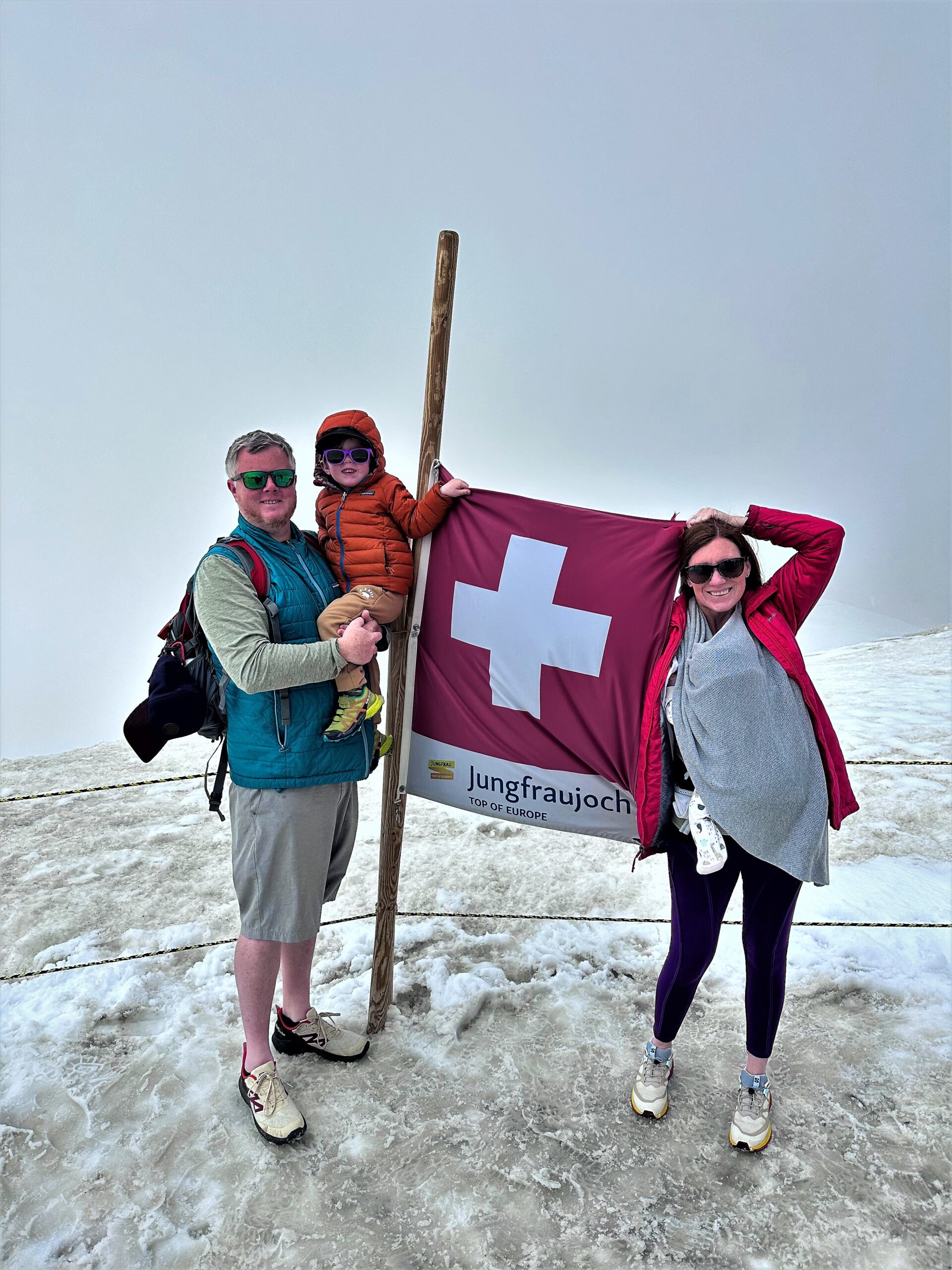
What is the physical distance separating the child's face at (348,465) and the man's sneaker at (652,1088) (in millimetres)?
1807

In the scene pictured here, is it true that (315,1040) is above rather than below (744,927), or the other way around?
below

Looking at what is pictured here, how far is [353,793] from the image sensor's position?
2.20m

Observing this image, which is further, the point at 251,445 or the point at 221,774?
the point at 221,774

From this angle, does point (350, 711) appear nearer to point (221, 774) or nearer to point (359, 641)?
point (359, 641)

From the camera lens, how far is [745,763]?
1841mm

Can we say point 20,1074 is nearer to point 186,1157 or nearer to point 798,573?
A: point 186,1157

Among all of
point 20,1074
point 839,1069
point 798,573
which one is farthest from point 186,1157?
point 798,573

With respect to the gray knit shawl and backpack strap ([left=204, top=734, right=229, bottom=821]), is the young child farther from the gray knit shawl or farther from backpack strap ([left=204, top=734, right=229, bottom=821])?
the gray knit shawl

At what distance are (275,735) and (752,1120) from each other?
1.62m

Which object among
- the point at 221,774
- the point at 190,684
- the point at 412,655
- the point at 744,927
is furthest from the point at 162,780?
the point at 744,927

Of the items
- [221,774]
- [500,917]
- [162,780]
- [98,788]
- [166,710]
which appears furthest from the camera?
[500,917]

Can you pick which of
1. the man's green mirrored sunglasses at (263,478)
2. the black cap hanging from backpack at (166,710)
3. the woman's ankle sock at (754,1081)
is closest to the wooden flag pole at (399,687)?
the man's green mirrored sunglasses at (263,478)

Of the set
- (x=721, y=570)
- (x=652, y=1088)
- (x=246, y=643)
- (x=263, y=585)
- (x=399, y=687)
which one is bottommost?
(x=652, y=1088)

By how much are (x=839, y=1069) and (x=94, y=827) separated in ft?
12.9
